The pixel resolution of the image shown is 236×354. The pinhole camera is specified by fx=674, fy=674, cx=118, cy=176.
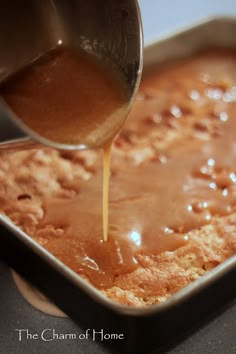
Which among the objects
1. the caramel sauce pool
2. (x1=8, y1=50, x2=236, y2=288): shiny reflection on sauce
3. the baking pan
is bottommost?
(x1=8, y1=50, x2=236, y2=288): shiny reflection on sauce

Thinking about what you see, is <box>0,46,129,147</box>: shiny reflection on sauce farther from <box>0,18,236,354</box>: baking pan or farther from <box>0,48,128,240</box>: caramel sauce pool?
<box>0,18,236,354</box>: baking pan

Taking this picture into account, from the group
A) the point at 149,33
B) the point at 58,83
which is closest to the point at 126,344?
the point at 58,83

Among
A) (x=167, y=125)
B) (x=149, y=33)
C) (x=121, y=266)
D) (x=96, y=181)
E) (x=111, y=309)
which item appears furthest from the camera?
(x=149, y=33)

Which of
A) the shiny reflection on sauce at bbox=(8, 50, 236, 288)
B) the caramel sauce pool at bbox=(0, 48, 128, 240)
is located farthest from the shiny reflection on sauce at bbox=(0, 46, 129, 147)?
the shiny reflection on sauce at bbox=(8, 50, 236, 288)

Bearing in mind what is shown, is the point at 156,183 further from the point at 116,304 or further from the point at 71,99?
the point at 116,304

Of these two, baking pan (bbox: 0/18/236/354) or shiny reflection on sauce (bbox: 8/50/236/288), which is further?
shiny reflection on sauce (bbox: 8/50/236/288)

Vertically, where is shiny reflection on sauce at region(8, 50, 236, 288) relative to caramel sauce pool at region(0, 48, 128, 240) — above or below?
below

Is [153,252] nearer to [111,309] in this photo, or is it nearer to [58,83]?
[111,309]
